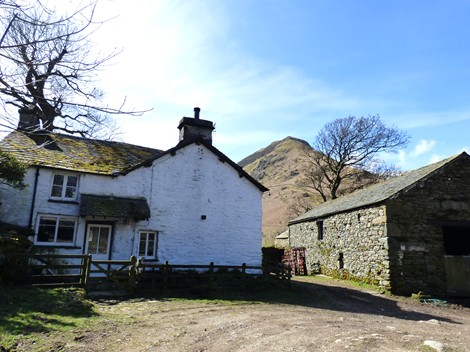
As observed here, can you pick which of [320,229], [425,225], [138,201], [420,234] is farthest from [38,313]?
[320,229]

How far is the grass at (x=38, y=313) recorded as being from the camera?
22.3 feet

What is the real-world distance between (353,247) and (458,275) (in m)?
5.08

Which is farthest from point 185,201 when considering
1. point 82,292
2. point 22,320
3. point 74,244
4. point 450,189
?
point 450,189

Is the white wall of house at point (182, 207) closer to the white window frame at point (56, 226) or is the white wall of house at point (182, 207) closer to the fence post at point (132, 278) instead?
the white window frame at point (56, 226)

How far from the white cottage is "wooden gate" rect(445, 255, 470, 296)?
30.5 feet

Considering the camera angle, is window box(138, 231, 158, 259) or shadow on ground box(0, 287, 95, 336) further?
window box(138, 231, 158, 259)

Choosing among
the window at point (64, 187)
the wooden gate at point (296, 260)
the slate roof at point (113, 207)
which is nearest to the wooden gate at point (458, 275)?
the wooden gate at point (296, 260)

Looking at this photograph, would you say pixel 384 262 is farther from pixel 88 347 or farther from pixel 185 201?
pixel 88 347

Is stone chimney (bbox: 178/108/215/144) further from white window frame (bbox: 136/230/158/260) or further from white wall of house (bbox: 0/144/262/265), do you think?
white window frame (bbox: 136/230/158/260)

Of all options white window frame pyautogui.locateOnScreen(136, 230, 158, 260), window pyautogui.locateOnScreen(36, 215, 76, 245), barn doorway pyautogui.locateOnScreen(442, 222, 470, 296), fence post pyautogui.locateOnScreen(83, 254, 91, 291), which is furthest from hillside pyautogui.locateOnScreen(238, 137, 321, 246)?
fence post pyautogui.locateOnScreen(83, 254, 91, 291)

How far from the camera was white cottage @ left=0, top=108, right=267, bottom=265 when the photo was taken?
14727mm

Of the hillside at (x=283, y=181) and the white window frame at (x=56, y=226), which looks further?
the hillside at (x=283, y=181)

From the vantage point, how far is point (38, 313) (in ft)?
27.3

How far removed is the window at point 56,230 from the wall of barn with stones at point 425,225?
14973mm
